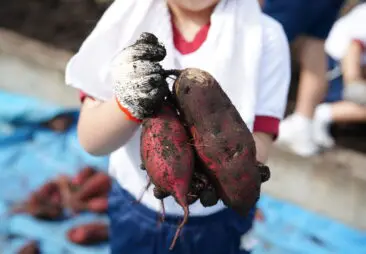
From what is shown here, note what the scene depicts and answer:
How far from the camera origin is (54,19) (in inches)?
169

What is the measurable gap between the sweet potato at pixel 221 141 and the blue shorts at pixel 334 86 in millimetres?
2424

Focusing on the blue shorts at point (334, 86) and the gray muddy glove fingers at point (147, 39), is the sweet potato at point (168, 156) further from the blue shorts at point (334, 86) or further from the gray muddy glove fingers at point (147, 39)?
the blue shorts at point (334, 86)

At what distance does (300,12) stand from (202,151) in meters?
1.95

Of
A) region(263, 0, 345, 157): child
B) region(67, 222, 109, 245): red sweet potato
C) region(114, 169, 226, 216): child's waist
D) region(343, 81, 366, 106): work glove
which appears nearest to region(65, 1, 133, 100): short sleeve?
region(114, 169, 226, 216): child's waist

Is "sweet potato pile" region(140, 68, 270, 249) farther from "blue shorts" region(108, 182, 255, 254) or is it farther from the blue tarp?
the blue tarp

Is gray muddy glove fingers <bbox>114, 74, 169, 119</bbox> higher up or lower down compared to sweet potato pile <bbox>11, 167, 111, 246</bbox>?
higher up

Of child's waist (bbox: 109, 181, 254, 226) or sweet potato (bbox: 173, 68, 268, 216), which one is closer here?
sweet potato (bbox: 173, 68, 268, 216)

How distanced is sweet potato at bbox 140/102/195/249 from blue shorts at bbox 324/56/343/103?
2.46 meters

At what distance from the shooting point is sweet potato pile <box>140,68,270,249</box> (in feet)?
3.73

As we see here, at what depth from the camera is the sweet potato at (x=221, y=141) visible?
Answer: 1.14 metres

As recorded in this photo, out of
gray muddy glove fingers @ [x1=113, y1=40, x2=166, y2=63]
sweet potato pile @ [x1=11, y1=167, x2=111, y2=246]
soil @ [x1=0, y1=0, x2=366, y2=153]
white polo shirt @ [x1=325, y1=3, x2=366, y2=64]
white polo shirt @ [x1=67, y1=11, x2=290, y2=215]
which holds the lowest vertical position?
soil @ [x1=0, y1=0, x2=366, y2=153]

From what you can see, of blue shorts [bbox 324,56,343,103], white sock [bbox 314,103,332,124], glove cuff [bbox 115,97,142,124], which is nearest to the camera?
glove cuff [bbox 115,97,142,124]

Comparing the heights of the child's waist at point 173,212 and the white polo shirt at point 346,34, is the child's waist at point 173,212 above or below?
above

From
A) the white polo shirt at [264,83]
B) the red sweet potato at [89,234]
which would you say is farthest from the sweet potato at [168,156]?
the red sweet potato at [89,234]
